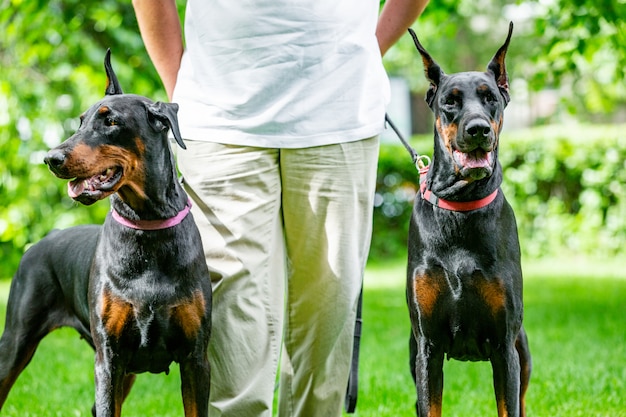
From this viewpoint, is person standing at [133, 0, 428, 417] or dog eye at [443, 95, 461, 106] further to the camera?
person standing at [133, 0, 428, 417]

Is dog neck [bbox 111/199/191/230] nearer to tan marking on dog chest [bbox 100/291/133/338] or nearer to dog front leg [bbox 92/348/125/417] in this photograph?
tan marking on dog chest [bbox 100/291/133/338]

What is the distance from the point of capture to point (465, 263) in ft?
12.6

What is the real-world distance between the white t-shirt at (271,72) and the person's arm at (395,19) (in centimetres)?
48

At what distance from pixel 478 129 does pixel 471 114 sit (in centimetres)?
10

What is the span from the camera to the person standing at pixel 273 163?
399 cm

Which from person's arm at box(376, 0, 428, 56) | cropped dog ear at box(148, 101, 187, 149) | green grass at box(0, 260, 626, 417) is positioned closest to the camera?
cropped dog ear at box(148, 101, 187, 149)

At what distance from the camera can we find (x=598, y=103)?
721 inches

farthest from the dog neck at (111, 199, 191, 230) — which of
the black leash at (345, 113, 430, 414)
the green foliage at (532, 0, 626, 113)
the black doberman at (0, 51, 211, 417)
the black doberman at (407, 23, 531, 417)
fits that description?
the green foliage at (532, 0, 626, 113)

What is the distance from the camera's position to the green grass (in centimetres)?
562

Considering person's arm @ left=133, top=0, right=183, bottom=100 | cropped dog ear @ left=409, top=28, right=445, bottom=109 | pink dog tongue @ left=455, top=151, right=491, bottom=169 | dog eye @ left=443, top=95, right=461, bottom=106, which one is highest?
person's arm @ left=133, top=0, right=183, bottom=100

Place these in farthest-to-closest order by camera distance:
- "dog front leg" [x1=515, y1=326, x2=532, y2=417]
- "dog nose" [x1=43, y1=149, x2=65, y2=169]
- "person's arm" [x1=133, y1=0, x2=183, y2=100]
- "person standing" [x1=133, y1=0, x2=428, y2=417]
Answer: "dog front leg" [x1=515, y1=326, x2=532, y2=417] → "person's arm" [x1=133, y1=0, x2=183, y2=100] → "person standing" [x1=133, y1=0, x2=428, y2=417] → "dog nose" [x1=43, y1=149, x2=65, y2=169]

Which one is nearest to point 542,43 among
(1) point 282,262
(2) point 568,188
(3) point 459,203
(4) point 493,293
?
(2) point 568,188

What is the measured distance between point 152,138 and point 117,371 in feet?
3.21

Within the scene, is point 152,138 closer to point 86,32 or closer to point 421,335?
point 421,335
